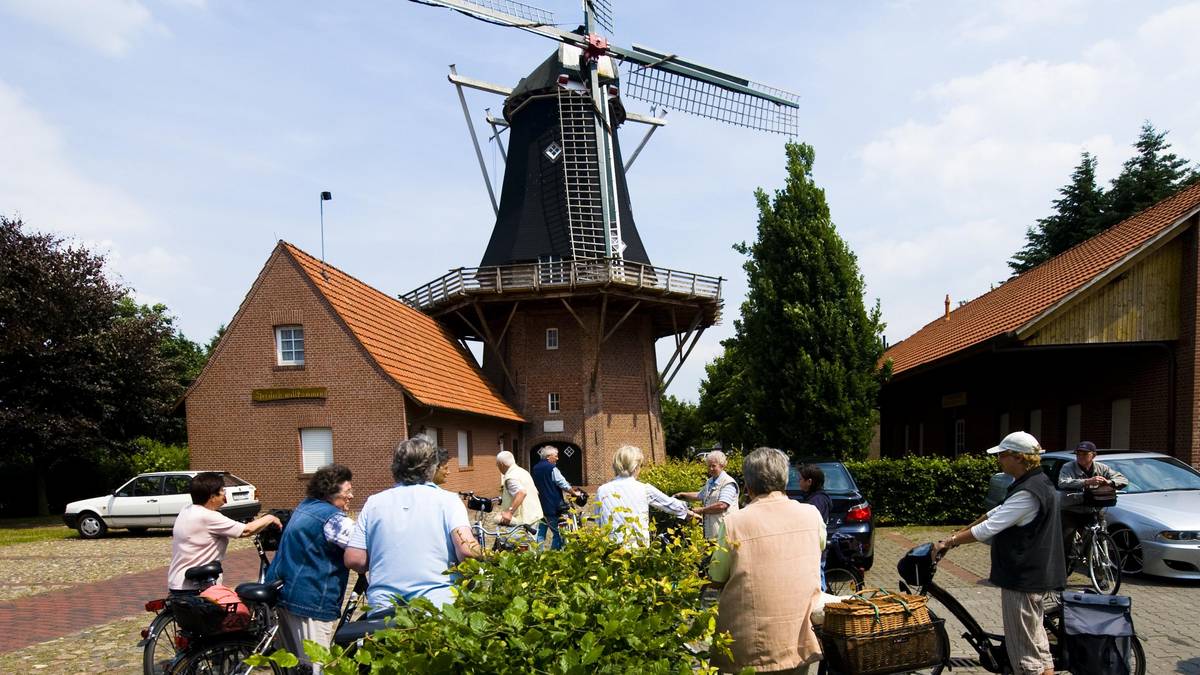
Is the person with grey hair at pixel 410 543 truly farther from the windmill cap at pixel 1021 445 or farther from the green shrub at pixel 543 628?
the windmill cap at pixel 1021 445

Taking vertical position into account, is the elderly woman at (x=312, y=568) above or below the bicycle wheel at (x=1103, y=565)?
above

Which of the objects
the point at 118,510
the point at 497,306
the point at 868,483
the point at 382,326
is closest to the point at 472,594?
the point at 868,483

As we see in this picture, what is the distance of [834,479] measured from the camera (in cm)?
1077

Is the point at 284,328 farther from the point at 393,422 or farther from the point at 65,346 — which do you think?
the point at 65,346

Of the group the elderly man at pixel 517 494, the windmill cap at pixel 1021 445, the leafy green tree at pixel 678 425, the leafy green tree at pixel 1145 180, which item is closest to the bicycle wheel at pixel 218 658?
the elderly man at pixel 517 494

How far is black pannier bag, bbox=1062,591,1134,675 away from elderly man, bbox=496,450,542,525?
18.5ft

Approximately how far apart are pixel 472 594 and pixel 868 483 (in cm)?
1500

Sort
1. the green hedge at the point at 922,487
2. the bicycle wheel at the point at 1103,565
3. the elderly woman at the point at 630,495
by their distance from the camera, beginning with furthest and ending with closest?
the green hedge at the point at 922,487, the bicycle wheel at the point at 1103,565, the elderly woman at the point at 630,495

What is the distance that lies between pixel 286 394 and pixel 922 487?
53.2ft

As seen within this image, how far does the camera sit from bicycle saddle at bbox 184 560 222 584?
17.3ft

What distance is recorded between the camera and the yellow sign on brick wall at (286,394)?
2120 centimetres

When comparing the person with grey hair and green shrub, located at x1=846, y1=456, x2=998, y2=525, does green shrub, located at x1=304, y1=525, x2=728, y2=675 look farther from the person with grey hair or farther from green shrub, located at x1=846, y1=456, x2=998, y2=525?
green shrub, located at x1=846, y1=456, x2=998, y2=525

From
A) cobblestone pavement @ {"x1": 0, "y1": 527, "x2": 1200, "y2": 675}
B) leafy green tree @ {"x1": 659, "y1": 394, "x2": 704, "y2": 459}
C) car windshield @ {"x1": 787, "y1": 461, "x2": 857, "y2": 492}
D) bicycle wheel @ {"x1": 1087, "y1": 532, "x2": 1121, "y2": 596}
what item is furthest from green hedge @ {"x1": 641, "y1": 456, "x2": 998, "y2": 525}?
leafy green tree @ {"x1": 659, "y1": 394, "x2": 704, "y2": 459}

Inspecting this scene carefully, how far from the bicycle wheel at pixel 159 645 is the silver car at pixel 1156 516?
1021 cm
